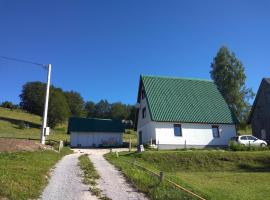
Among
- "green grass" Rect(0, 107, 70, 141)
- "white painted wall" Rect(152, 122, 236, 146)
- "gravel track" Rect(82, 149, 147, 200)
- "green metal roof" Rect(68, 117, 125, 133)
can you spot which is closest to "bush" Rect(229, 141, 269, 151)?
"white painted wall" Rect(152, 122, 236, 146)

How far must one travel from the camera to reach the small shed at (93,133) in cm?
4575

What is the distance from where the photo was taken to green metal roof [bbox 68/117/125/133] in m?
46.1

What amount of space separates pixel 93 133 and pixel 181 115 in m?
15.0

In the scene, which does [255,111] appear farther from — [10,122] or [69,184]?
[10,122]

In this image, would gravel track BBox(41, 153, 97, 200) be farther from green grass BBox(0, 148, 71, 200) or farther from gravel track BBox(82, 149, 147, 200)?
gravel track BBox(82, 149, 147, 200)

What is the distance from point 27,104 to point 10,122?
103 feet

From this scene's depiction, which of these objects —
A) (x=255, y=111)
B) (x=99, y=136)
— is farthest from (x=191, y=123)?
(x=99, y=136)

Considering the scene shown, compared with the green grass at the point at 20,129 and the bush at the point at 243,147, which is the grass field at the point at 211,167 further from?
the green grass at the point at 20,129

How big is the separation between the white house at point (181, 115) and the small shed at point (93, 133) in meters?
7.43

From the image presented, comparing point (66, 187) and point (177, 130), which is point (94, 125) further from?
point (66, 187)

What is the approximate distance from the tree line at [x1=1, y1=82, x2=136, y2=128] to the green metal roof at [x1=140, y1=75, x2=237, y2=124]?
136 feet

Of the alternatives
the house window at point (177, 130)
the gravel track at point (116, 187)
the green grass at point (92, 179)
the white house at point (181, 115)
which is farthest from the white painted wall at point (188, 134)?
the gravel track at point (116, 187)

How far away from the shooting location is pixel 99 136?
4684 centimetres

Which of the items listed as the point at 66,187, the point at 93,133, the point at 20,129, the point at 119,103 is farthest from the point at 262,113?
the point at 119,103
